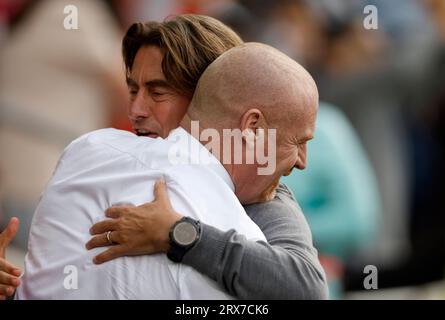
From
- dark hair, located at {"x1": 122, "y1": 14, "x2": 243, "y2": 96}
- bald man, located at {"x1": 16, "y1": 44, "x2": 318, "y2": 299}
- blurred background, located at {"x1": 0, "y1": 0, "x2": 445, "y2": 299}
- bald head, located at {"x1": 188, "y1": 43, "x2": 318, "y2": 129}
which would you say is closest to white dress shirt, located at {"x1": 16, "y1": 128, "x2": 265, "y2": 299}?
bald man, located at {"x1": 16, "y1": 44, "x2": 318, "y2": 299}

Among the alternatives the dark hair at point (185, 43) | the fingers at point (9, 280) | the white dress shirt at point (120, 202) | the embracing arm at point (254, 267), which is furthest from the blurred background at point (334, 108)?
the embracing arm at point (254, 267)

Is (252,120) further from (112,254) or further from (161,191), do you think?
(112,254)

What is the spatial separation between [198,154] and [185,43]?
18.6 inches

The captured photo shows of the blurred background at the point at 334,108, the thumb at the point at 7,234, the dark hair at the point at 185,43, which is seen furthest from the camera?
the blurred background at the point at 334,108

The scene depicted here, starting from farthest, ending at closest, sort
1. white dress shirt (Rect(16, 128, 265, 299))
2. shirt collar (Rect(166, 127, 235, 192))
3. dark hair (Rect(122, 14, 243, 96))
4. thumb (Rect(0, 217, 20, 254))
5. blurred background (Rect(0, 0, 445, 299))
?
blurred background (Rect(0, 0, 445, 299))
dark hair (Rect(122, 14, 243, 96))
thumb (Rect(0, 217, 20, 254))
shirt collar (Rect(166, 127, 235, 192))
white dress shirt (Rect(16, 128, 265, 299))

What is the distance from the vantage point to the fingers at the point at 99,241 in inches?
102

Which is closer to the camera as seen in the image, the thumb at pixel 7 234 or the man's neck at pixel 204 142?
the man's neck at pixel 204 142

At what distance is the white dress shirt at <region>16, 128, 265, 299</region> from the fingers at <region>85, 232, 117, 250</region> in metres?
0.01

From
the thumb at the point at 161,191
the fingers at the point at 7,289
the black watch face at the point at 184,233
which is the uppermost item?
the thumb at the point at 161,191

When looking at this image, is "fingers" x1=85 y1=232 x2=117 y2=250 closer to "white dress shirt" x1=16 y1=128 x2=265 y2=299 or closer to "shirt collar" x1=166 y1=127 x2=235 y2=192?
"white dress shirt" x1=16 y1=128 x2=265 y2=299

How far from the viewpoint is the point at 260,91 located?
8.93 feet

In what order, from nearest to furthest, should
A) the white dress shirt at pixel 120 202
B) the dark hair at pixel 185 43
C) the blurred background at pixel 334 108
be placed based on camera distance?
the white dress shirt at pixel 120 202, the dark hair at pixel 185 43, the blurred background at pixel 334 108

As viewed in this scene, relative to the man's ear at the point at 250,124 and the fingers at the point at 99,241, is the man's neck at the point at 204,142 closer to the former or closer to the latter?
the man's ear at the point at 250,124

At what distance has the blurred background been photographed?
4.64 meters
